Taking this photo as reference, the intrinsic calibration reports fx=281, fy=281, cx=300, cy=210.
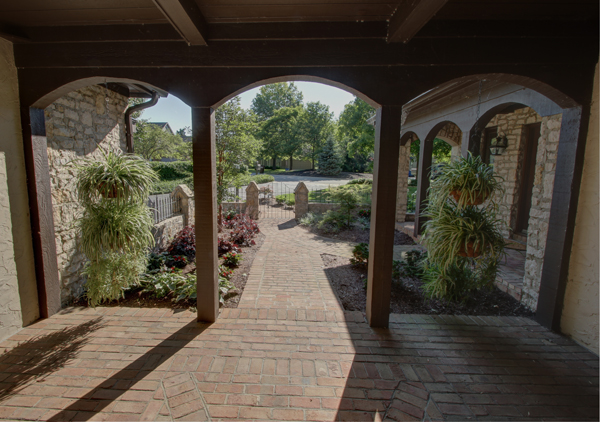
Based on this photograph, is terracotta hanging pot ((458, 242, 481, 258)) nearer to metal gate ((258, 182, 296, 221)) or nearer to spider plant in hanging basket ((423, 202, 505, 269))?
spider plant in hanging basket ((423, 202, 505, 269))

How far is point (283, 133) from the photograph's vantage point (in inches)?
1194

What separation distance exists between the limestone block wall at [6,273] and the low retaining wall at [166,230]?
2.22 m

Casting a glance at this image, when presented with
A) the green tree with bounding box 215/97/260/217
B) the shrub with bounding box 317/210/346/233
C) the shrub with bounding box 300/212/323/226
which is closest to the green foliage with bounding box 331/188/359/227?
the shrub with bounding box 317/210/346/233

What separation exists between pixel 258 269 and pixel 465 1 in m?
4.13

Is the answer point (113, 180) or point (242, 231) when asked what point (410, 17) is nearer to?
point (113, 180)

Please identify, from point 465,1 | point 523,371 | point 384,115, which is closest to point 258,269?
point 384,115

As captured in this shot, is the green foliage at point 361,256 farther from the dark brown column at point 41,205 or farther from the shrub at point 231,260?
the dark brown column at point 41,205

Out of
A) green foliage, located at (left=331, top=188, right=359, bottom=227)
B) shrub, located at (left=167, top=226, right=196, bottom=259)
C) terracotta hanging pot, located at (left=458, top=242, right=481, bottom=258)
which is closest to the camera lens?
terracotta hanging pot, located at (left=458, top=242, right=481, bottom=258)

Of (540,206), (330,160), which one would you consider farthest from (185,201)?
(330,160)

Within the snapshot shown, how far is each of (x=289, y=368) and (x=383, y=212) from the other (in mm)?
1680

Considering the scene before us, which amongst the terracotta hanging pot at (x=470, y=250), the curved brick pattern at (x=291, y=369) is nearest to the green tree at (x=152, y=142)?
the curved brick pattern at (x=291, y=369)

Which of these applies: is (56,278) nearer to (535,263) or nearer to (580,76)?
(535,263)

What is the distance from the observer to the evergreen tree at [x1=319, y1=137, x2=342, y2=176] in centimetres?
2670

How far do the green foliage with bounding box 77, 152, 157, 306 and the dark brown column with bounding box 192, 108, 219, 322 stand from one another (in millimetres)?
561
